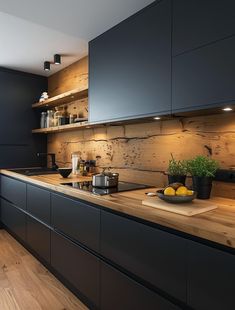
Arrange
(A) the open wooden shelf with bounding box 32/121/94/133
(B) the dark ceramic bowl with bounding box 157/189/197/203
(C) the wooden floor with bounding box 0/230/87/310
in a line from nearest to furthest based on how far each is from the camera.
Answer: (B) the dark ceramic bowl with bounding box 157/189/197/203
(C) the wooden floor with bounding box 0/230/87/310
(A) the open wooden shelf with bounding box 32/121/94/133

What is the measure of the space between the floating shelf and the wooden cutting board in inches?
61.1

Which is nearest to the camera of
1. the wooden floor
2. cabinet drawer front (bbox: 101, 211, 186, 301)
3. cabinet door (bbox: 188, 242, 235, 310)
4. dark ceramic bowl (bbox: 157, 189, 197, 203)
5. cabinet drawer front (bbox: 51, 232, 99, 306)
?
cabinet door (bbox: 188, 242, 235, 310)

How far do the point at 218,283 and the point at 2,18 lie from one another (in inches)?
95.3

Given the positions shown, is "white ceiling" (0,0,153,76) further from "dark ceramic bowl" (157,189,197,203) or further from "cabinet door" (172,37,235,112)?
"dark ceramic bowl" (157,189,197,203)

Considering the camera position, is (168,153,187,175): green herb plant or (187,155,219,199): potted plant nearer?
(187,155,219,199): potted plant

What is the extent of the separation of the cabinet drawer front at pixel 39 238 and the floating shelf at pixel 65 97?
1408 millimetres

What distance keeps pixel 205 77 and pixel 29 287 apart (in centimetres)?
211

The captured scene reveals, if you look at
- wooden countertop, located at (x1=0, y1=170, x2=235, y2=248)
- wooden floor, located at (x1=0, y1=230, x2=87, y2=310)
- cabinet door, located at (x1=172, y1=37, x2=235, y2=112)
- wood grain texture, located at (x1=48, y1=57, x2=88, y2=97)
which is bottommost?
wooden floor, located at (x1=0, y1=230, x2=87, y2=310)

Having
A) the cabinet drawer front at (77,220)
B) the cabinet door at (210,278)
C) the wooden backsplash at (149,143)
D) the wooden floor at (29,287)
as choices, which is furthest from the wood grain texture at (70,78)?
the cabinet door at (210,278)

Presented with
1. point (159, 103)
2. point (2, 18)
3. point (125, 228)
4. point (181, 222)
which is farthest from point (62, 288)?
point (2, 18)

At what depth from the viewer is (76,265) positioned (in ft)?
6.08

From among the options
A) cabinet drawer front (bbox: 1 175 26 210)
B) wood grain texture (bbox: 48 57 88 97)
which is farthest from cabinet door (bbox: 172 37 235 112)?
cabinet drawer front (bbox: 1 175 26 210)

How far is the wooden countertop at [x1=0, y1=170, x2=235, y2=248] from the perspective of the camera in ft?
3.18

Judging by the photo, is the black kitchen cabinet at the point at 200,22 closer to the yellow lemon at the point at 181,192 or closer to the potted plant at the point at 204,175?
the potted plant at the point at 204,175
